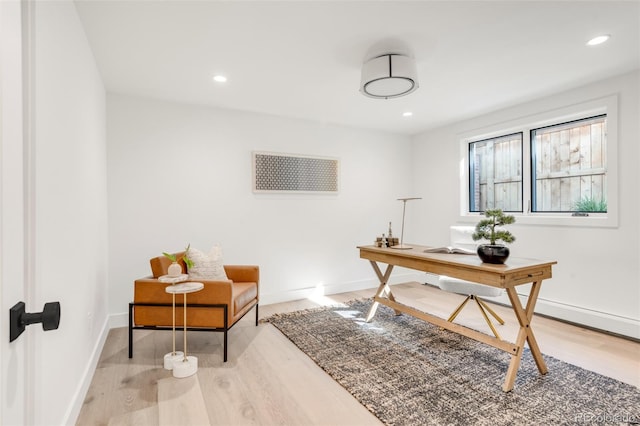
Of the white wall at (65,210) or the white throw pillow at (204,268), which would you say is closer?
the white wall at (65,210)

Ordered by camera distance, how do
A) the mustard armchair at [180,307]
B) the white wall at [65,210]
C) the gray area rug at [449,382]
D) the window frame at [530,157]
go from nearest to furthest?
1. the white wall at [65,210]
2. the gray area rug at [449,382]
3. the mustard armchair at [180,307]
4. the window frame at [530,157]

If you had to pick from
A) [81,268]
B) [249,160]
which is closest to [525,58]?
[249,160]

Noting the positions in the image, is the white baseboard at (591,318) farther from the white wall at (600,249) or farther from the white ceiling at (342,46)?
the white ceiling at (342,46)

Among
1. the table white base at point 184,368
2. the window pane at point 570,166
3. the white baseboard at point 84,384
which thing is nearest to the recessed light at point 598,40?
the window pane at point 570,166

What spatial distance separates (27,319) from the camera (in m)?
0.82

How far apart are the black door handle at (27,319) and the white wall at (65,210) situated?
20cm

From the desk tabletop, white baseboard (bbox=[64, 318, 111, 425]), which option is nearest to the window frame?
the desk tabletop

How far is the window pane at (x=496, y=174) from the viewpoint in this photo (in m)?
4.15

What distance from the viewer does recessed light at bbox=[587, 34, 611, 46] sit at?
94.5 inches

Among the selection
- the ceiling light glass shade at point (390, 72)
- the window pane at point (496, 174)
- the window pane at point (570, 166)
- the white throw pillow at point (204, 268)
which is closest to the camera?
the ceiling light glass shade at point (390, 72)

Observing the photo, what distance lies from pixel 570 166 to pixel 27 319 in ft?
14.9

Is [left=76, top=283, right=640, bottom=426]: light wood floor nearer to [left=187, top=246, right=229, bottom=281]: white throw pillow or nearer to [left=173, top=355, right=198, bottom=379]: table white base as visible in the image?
[left=173, top=355, right=198, bottom=379]: table white base

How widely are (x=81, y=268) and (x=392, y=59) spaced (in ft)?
8.58

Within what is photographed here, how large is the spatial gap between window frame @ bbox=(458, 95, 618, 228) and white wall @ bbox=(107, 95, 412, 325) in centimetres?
102
